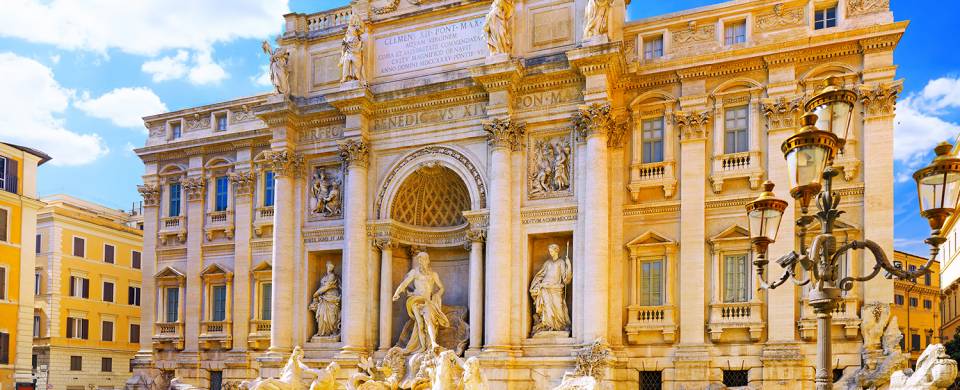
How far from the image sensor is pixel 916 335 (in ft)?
167

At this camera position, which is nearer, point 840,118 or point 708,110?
point 840,118

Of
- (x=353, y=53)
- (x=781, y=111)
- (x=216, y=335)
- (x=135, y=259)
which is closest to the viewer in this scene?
(x=781, y=111)

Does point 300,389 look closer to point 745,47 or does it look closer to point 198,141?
point 198,141

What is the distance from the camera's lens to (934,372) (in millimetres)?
16953

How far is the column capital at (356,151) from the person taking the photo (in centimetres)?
2628

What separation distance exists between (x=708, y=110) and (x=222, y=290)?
1693 centimetres

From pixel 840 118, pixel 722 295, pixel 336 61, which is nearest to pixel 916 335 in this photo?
pixel 722 295

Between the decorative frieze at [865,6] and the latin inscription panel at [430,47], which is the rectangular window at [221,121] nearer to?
the latin inscription panel at [430,47]

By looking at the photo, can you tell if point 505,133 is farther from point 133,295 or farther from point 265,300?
point 133,295

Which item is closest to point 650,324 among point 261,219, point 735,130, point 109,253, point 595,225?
point 595,225

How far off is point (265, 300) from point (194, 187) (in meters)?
4.97

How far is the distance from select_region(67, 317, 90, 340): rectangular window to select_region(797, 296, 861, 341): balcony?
32284 millimetres

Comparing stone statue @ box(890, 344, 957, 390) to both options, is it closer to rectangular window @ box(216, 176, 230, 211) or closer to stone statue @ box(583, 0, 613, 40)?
stone statue @ box(583, 0, 613, 40)

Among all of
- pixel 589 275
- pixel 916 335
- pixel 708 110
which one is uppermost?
pixel 708 110
